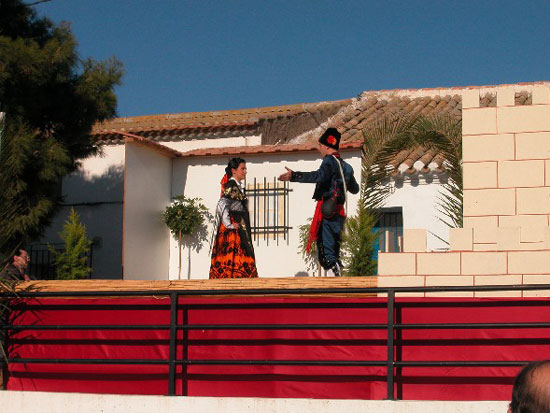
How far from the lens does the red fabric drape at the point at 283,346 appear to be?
6.61 metres

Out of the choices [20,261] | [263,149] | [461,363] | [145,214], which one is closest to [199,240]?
[145,214]

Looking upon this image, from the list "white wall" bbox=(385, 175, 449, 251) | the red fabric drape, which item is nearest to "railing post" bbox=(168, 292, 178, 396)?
the red fabric drape

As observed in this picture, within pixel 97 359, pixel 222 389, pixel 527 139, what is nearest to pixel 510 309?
pixel 527 139

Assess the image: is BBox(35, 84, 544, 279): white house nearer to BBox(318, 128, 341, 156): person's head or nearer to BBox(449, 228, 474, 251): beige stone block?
BBox(318, 128, 341, 156): person's head

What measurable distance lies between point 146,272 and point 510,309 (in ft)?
29.9

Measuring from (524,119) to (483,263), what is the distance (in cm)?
125

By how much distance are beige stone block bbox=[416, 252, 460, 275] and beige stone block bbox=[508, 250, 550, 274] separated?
0.41 metres

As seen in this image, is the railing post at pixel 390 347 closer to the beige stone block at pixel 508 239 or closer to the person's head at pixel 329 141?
the beige stone block at pixel 508 239

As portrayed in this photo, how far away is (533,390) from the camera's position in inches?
88.6

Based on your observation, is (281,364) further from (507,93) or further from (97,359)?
(507,93)

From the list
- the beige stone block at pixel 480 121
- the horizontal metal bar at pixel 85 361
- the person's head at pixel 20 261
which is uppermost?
the beige stone block at pixel 480 121

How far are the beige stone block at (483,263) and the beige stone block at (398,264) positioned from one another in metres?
0.40

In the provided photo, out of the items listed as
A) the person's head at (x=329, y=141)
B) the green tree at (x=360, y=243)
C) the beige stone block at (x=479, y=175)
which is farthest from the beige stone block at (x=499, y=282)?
the green tree at (x=360, y=243)

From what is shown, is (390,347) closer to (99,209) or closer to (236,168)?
(236,168)
